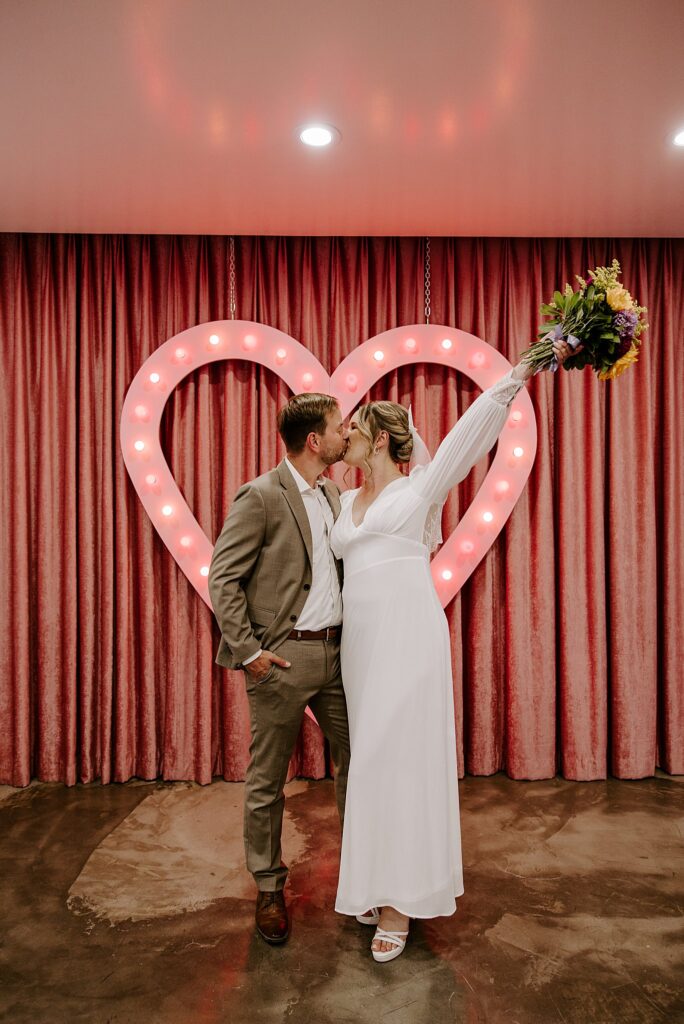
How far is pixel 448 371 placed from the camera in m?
3.33

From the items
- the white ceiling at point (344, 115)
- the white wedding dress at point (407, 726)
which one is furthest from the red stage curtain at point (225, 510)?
the white wedding dress at point (407, 726)

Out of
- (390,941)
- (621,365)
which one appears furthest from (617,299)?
(390,941)

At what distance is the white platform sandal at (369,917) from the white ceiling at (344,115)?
261 cm

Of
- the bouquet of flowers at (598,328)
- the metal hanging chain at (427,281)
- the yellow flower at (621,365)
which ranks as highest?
the metal hanging chain at (427,281)

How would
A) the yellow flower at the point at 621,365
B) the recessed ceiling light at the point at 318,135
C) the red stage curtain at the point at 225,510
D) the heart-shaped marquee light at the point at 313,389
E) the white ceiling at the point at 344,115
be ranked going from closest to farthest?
the white ceiling at the point at 344,115, the yellow flower at the point at 621,365, the recessed ceiling light at the point at 318,135, the heart-shaped marquee light at the point at 313,389, the red stage curtain at the point at 225,510

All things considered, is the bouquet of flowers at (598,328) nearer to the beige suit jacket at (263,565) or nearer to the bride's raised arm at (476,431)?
the bride's raised arm at (476,431)

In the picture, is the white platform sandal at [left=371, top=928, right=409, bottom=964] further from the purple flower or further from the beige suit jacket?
the purple flower

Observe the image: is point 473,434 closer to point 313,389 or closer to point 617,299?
point 617,299

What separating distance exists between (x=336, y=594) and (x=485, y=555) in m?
1.27

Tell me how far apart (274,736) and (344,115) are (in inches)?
80.9

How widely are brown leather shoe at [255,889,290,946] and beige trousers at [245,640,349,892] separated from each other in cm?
3

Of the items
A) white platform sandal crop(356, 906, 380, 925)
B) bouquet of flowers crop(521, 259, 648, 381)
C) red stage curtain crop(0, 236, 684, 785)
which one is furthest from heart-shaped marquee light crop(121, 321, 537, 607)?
white platform sandal crop(356, 906, 380, 925)

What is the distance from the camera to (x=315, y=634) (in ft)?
7.14

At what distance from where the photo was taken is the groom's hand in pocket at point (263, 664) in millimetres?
2096
